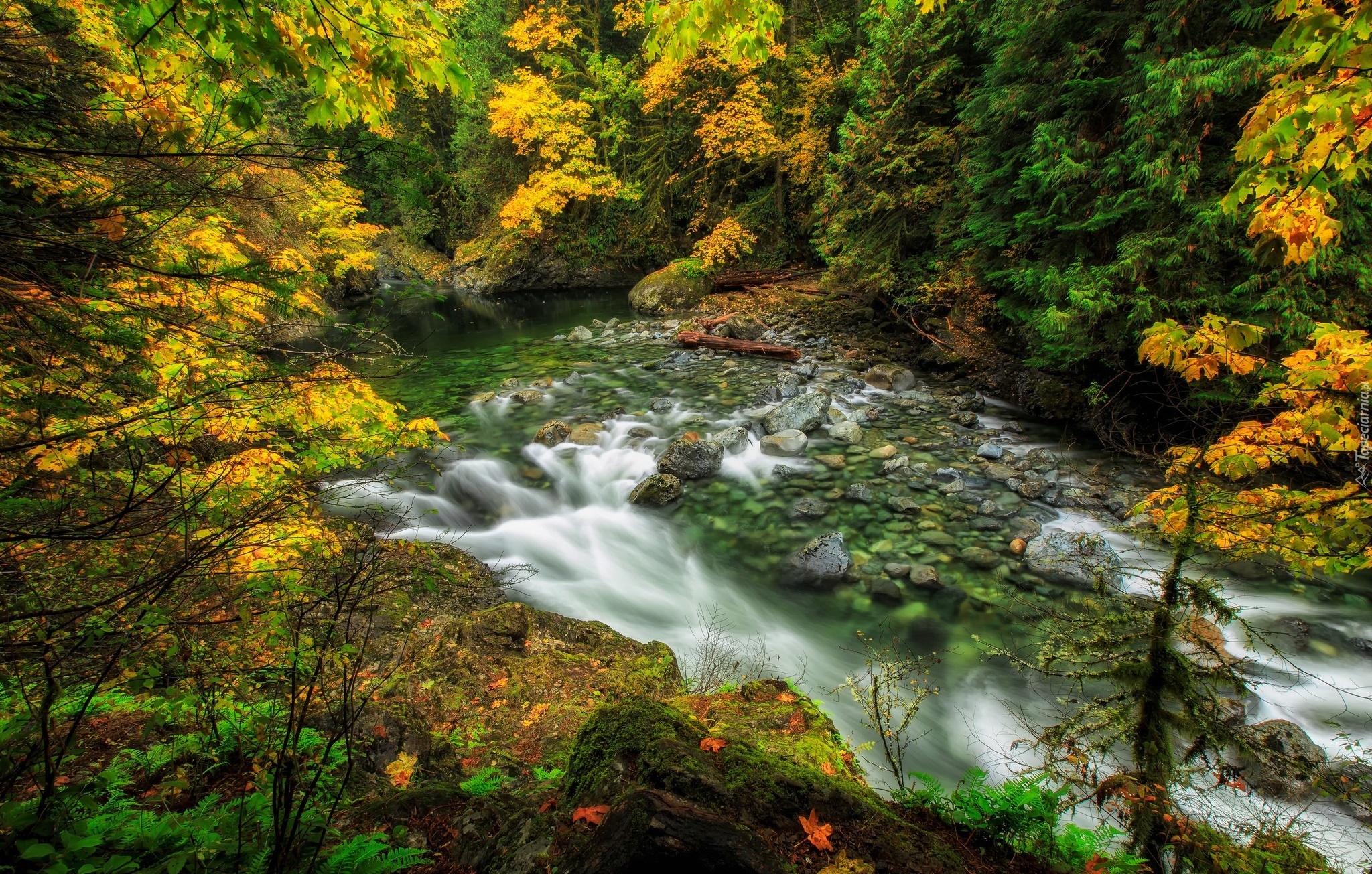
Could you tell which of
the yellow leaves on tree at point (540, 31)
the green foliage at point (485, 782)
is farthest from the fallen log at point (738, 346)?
the yellow leaves on tree at point (540, 31)

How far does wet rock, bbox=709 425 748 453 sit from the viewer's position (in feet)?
27.6

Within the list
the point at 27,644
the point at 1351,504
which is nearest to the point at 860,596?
the point at 1351,504

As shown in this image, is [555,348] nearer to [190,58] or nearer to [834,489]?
[834,489]

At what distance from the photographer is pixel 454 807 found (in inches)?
81.4

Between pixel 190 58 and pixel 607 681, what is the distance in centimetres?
419

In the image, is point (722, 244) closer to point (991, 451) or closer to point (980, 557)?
point (991, 451)

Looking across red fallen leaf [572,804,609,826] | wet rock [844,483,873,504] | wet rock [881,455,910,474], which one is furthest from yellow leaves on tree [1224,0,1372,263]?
wet rock [881,455,910,474]

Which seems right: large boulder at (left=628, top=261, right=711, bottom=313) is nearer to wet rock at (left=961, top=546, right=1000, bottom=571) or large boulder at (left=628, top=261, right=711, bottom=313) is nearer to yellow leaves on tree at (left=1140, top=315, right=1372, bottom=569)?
wet rock at (left=961, top=546, right=1000, bottom=571)

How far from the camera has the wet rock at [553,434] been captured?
9.03 m

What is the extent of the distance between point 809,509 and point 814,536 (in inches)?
20.1

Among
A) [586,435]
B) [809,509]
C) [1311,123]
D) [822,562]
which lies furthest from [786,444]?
[1311,123]

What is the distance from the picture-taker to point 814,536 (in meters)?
6.51

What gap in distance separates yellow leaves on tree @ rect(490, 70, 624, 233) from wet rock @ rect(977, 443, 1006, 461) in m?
17.5

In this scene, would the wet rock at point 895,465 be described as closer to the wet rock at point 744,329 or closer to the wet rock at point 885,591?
the wet rock at point 885,591
